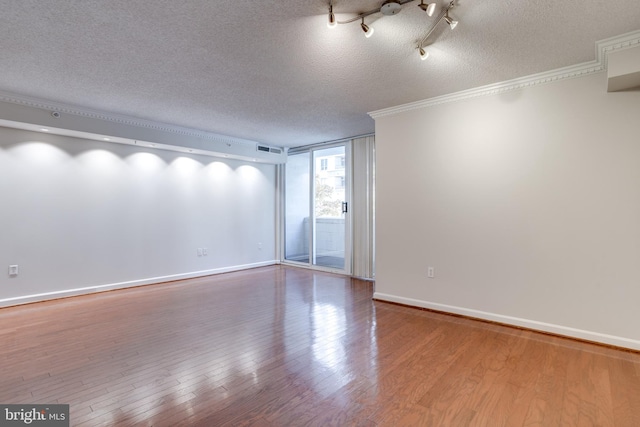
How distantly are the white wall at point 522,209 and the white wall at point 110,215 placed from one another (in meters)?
3.46

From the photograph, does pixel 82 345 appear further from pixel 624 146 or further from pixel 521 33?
pixel 624 146

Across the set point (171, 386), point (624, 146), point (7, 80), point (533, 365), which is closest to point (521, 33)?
point (624, 146)

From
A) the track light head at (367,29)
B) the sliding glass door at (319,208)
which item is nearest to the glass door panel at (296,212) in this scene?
the sliding glass door at (319,208)

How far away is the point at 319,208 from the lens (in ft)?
21.9

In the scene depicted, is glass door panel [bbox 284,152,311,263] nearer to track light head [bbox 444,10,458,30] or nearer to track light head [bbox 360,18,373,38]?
track light head [bbox 360,18,373,38]

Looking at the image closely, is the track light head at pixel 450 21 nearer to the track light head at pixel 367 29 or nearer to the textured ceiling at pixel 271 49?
the textured ceiling at pixel 271 49

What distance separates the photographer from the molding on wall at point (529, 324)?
2.81m

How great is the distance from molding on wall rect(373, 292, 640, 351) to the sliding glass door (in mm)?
2041

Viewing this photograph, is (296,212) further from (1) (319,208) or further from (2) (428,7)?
(2) (428,7)

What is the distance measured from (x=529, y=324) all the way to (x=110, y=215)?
5.81 m

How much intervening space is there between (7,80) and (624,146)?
245 inches

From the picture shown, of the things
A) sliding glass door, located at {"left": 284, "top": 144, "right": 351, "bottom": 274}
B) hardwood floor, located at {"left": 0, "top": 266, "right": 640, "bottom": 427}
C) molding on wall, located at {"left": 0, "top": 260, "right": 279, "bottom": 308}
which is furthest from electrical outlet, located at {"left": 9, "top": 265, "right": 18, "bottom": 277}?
sliding glass door, located at {"left": 284, "top": 144, "right": 351, "bottom": 274}

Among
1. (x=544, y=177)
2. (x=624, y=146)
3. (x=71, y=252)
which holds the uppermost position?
(x=624, y=146)

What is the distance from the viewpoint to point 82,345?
9.55 ft
